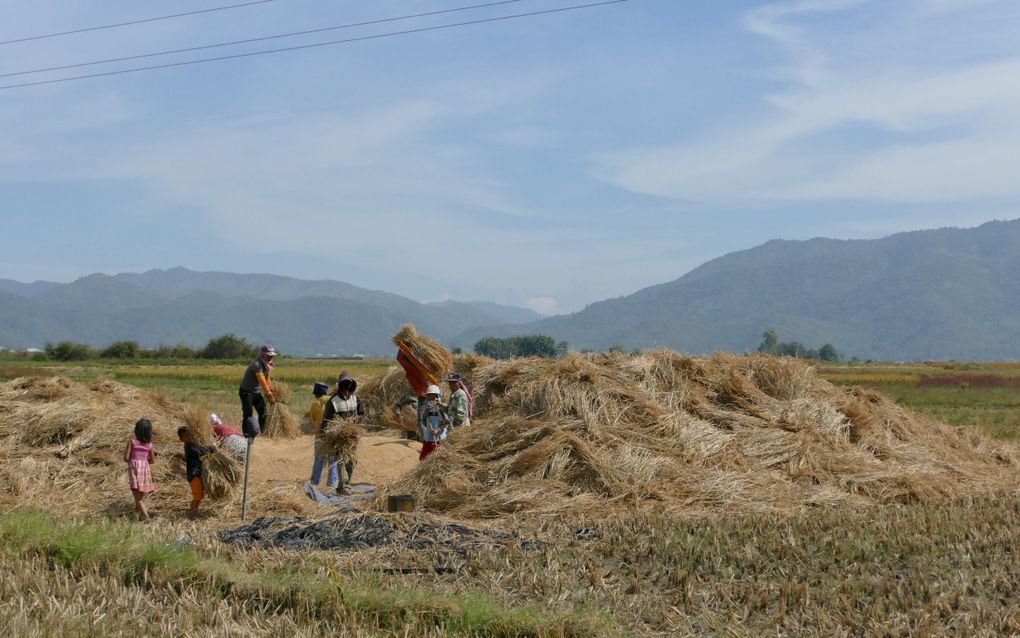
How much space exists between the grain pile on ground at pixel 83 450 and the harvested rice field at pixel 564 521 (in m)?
0.04

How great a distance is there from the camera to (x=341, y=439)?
10406mm

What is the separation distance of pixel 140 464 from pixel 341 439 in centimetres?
213

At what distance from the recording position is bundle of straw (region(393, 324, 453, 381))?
12.2 m

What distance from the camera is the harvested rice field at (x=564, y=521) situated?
5367 millimetres

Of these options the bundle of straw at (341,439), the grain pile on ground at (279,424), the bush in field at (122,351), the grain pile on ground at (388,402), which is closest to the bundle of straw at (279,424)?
the grain pile on ground at (279,424)

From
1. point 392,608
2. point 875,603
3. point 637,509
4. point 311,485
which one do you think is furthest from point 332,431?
point 875,603

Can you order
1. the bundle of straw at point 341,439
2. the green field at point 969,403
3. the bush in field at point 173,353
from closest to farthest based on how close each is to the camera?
the bundle of straw at point 341,439, the green field at point 969,403, the bush in field at point 173,353

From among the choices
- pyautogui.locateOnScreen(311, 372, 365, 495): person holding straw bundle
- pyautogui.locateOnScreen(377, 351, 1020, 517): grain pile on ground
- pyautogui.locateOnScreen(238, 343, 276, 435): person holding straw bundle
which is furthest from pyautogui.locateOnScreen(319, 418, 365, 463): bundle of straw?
pyautogui.locateOnScreen(238, 343, 276, 435): person holding straw bundle

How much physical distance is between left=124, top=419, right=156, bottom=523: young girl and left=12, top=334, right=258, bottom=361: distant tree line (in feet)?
190

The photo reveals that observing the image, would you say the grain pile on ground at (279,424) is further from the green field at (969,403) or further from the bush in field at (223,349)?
the bush in field at (223,349)

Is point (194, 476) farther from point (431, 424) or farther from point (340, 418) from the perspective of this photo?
point (431, 424)

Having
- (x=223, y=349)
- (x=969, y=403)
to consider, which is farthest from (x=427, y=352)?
(x=223, y=349)

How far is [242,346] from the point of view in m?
74.5

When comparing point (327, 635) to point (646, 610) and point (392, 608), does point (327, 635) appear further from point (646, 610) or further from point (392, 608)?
point (646, 610)
